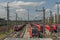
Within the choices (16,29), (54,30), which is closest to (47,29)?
(54,30)

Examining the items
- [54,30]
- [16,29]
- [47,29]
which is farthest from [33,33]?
[16,29]

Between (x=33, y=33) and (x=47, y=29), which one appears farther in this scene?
(x=47, y=29)

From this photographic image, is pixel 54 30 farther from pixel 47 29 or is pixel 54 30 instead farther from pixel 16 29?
pixel 16 29

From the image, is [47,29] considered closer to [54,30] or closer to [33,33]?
[54,30]

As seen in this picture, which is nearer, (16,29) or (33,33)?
(33,33)

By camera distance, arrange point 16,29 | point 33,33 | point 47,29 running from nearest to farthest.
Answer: point 33,33, point 47,29, point 16,29

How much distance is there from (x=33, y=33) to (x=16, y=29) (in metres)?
24.6

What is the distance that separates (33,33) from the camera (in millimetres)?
30922

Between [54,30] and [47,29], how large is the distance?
3.70m

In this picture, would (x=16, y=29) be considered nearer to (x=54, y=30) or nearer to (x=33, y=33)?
(x=54, y=30)

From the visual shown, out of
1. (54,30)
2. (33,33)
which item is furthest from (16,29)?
(33,33)

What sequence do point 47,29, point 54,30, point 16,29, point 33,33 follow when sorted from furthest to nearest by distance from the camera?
point 16,29
point 54,30
point 47,29
point 33,33

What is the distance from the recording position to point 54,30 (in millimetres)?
47812

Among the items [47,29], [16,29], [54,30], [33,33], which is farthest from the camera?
[16,29]
